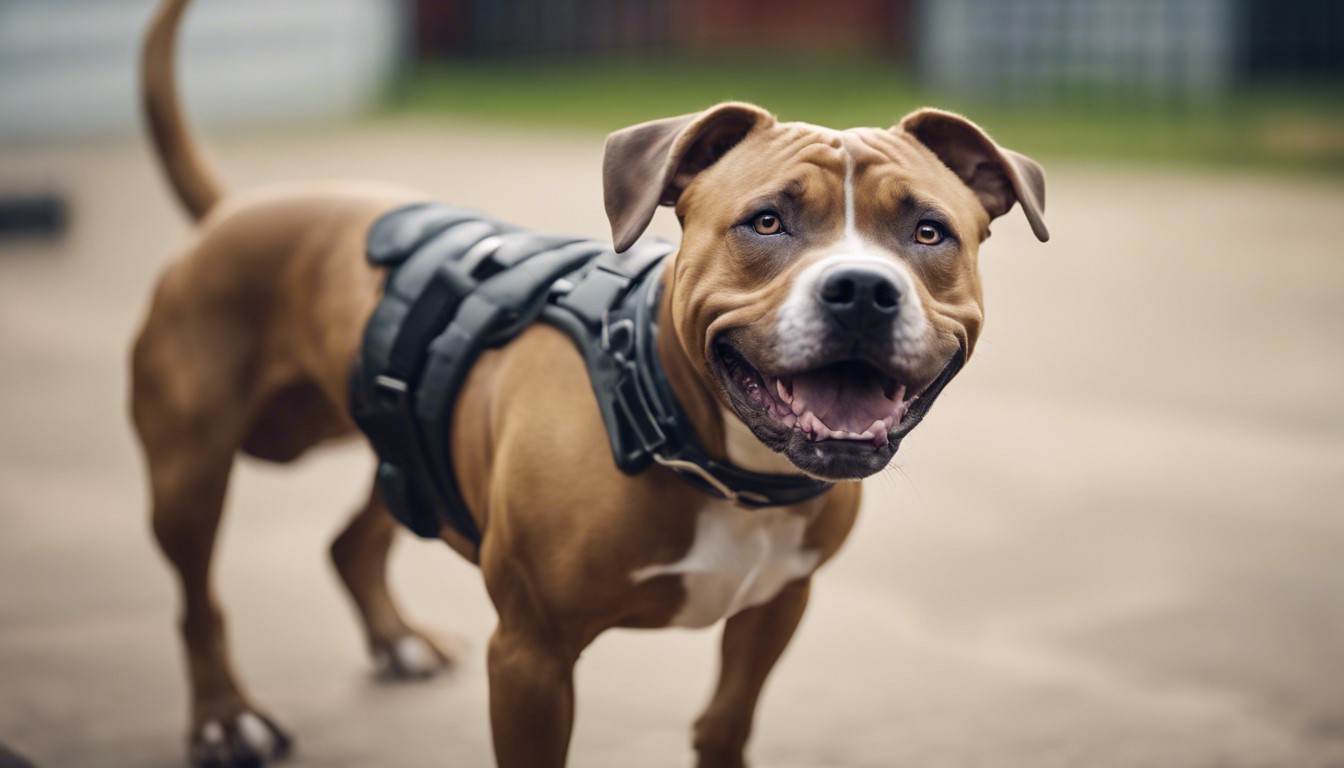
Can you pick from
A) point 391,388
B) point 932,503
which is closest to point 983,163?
point 391,388

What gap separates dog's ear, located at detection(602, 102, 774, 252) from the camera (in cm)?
268

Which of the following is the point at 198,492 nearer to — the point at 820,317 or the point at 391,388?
the point at 391,388

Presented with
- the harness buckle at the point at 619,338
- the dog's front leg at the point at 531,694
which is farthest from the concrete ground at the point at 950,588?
the harness buckle at the point at 619,338

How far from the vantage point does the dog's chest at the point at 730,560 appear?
9.09 feet

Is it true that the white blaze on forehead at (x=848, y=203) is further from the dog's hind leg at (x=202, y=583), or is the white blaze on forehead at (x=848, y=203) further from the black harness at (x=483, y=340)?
the dog's hind leg at (x=202, y=583)

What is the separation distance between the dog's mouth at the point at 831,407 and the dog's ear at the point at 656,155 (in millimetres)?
329

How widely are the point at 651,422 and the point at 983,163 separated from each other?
0.85 m

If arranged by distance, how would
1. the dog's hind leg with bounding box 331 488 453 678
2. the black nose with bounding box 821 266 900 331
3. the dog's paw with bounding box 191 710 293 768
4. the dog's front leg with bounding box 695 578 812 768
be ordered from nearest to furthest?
1. the black nose with bounding box 821 266 900 331
2. the dog's front leg with bounding box 695 578 812 768
3. the dog's paw with bounding box 191 710 293 768
4. the dog's hind leg with bounding box 331 488 453 678

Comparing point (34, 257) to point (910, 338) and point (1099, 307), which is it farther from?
point (910, 338)

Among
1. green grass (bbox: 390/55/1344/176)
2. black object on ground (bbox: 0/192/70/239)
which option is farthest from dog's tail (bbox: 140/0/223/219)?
green grass (bbox: 390/55/1344/176)

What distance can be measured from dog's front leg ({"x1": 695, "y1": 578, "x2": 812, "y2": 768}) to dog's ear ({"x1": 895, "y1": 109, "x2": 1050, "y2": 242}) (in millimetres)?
880

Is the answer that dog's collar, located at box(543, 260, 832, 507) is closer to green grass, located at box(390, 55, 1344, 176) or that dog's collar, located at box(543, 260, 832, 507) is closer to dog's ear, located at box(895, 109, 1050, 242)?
dog's ear, located at box(895, 109, 1050, 242)

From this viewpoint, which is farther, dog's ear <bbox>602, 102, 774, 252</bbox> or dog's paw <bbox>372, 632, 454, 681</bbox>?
dog's paw <bbox>372, 632, 454, 681</bbox>

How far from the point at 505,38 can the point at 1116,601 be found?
63.5 feet
